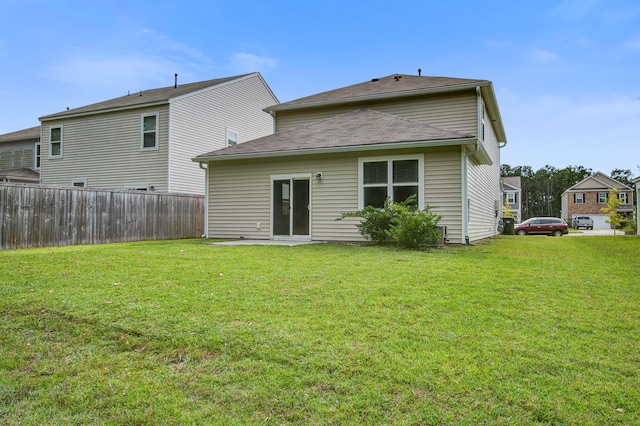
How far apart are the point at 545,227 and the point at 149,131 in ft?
74.6

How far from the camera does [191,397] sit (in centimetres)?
225

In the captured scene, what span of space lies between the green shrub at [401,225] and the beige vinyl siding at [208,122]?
373 inches

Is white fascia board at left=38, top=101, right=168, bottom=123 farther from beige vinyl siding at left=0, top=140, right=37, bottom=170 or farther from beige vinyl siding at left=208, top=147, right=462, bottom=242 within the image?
beige vinyl siding at left=0, top=140, right=37, bottom=170

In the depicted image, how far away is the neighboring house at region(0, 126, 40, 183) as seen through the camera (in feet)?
74.4

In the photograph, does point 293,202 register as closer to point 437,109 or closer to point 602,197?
point 437,109

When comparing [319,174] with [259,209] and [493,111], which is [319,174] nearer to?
[259,209]

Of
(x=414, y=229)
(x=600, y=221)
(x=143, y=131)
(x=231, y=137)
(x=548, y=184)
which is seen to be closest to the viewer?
(x=414, y=229)

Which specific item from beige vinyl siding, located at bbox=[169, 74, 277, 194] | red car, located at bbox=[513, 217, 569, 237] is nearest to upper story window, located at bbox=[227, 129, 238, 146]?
beige vinyl siding, located at bbox=[169, 74, 277, 194]

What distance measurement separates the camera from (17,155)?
78.5 feet

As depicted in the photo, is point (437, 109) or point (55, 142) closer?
point (437, 109)

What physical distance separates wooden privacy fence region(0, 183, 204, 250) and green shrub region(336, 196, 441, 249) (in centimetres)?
714

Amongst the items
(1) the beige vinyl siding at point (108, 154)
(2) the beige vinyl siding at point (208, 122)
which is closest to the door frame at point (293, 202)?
(2) the beige vinyl siding at point (208, 122)

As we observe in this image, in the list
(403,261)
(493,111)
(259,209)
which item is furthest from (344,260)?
(493,111)

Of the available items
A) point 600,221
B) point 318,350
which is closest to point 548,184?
point 600,221
